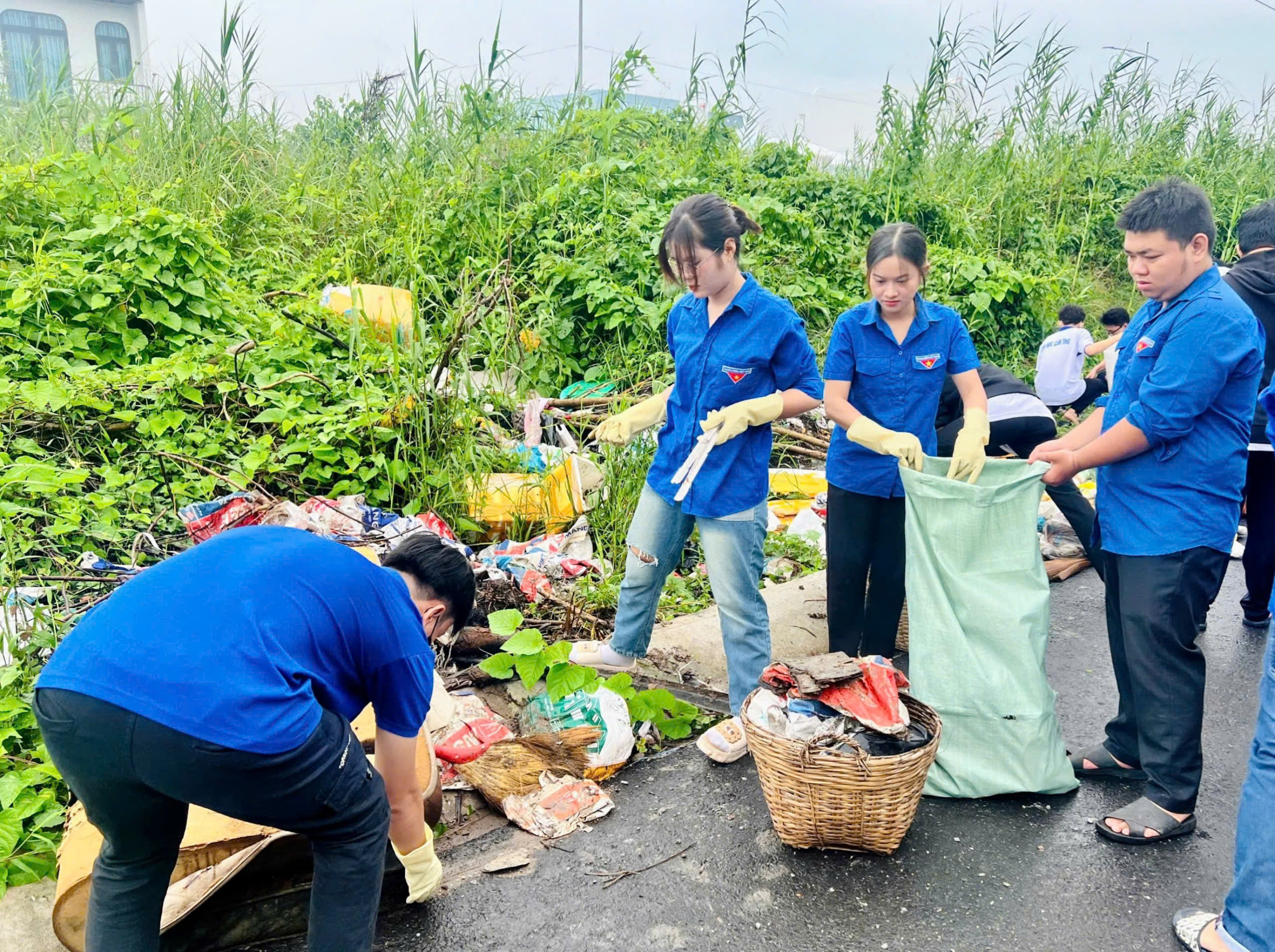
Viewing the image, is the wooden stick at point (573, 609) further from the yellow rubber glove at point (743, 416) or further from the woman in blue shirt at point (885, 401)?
the yellow rubber glove at point (743, 416)

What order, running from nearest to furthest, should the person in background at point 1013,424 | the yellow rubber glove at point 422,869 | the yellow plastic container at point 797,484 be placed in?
the yellow rubber glove at point 422,869
the person in background at point 1013,424
the yellow plastic container at point 797,484

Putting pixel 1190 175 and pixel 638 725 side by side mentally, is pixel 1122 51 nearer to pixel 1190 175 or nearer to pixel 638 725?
pixel 1190 175

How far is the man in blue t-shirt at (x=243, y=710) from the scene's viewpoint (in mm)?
1809

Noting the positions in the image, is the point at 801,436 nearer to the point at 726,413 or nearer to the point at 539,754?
the point at 726,413

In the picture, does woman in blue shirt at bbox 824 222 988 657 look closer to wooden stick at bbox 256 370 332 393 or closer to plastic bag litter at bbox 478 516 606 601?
plastic bag litter at bbox 478 516 606 601

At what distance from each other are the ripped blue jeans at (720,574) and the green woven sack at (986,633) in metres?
0.52

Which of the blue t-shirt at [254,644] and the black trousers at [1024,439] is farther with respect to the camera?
the black trousers at [1024,439]

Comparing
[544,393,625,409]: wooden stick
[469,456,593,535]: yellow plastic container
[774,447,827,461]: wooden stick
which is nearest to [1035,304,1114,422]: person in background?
[774,447,827,461]: wooden stick

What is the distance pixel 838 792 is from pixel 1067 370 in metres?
5.49

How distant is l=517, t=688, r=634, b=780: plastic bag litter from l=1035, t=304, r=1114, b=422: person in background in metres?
5.13

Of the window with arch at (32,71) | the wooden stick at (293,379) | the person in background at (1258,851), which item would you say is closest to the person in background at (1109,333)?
the person in background at (1258,851)

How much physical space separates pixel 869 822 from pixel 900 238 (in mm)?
1938

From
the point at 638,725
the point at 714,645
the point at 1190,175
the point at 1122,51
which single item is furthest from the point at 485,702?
the point at 1190,175

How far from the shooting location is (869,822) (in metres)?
2.79
